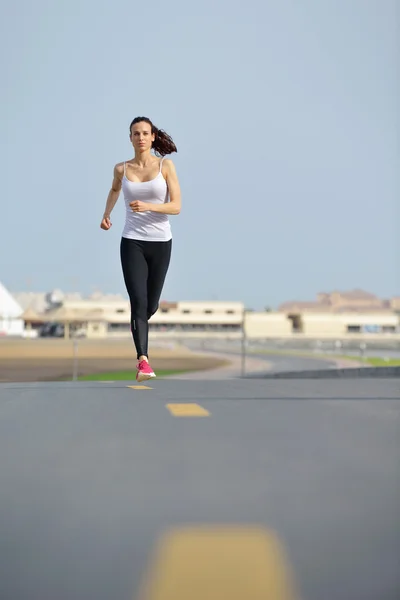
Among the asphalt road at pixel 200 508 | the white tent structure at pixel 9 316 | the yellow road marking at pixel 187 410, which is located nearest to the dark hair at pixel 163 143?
the yellow road marking at pixel 187 410

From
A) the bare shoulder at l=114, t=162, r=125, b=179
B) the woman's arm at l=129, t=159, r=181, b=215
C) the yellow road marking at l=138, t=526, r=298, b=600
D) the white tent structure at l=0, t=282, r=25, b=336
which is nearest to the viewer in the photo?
Answer: the yellow road marking at l=138, t=526, r=298, b=600

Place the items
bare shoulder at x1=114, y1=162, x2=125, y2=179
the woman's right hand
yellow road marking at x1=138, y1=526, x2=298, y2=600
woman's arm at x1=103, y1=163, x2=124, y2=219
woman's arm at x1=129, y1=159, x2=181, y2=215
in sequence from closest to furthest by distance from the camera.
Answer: yellow road marking at x1=138, y1=526, x2=298, y2=600 → woman's arm at x1=129, y1=159, x2=181, y2=215 → bare shoulder at x1=114, y1=162, x2=125, y2=179 → woman's arm at x1=103, y1=163, x2=124, y2=219 → the woman's right hand

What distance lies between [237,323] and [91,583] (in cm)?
13098

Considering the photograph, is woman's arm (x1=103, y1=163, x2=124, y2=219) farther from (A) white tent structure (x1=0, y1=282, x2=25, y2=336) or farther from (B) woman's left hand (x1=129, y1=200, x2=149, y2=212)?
(A) white tent structure (x1=0, y1=282, x2=25, y2=336)

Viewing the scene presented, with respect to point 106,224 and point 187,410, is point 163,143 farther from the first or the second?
point 187,410

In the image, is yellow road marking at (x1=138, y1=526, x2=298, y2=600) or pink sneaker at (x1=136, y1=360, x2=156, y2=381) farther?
pink sneaker at (x1=136, y1=360, x2=156, y2=381)

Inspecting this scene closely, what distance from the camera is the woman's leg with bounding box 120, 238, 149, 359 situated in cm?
546

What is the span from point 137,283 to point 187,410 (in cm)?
174

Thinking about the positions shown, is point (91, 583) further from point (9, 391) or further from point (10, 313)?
point (10, 313)

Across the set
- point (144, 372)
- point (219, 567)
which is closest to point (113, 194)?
point (144, 372)

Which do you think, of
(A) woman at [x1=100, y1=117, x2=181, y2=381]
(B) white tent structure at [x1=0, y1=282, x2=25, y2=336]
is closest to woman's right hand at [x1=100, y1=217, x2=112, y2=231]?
(A) woman at [x1=100, y1=117, x2=181, y2=381]

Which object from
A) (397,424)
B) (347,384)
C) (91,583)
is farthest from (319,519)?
(347,384)

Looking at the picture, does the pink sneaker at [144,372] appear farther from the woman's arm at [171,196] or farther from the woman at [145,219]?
the woman's arm at [171,196]

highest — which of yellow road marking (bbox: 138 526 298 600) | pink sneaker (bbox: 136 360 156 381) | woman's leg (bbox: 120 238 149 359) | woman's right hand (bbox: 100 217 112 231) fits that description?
woman's right hand (bbox: 100 217 112 231)
